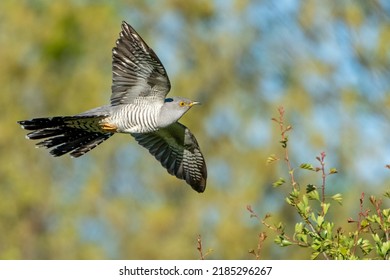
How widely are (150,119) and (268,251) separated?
10.3 meters

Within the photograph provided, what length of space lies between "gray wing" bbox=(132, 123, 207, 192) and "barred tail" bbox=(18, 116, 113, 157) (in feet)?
1.81

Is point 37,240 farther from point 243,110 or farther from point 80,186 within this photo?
point 243,110

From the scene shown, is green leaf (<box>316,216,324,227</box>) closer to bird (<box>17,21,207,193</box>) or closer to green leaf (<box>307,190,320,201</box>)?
green leaf (<box>307,190,320,201</box>)

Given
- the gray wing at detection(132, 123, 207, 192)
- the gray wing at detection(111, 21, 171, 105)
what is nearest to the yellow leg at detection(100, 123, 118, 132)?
the gray wing at detection(111, 21, 171, 105)

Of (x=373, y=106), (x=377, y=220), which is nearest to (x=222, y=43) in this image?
(x=373, y=106)

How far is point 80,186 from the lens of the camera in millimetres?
17766

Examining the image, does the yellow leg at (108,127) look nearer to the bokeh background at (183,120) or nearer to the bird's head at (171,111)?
the bird's head at (171,111)

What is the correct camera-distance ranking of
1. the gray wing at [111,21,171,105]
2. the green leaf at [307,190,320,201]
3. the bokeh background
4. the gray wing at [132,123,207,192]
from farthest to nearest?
the bokeh background
the gray wing at [132,123,207,192]
the gray wing at [111,21,171,105]
the green leaf at [307,190,320,201]

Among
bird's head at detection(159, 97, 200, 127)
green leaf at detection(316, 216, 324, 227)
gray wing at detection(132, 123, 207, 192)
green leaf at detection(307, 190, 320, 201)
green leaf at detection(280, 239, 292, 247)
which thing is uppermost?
bird's head at detection(159, 97, 200, 127)

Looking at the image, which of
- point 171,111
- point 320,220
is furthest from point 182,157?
point 320,220

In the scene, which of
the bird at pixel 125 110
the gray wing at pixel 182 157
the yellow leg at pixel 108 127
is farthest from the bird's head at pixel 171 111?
the gray wing at pixel 182 157

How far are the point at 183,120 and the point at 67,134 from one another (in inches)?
459

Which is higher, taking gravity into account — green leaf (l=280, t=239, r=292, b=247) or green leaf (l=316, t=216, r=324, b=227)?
green leaf (l=316, t=216, r=324, b=227)

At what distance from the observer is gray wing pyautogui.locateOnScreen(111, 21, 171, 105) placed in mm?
5406
